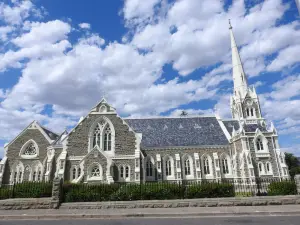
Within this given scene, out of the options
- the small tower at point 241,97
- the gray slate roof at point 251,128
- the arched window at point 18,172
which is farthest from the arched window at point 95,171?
the small tower at point 241,97

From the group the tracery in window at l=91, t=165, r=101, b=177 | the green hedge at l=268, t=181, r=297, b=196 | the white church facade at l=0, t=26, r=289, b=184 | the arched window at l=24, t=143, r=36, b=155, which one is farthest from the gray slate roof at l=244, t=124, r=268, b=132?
the arched window at l=24, t=143, r=36, b=155

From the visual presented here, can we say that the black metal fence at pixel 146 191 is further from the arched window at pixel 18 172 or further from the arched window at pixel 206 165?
the arched window at pixel 18 172

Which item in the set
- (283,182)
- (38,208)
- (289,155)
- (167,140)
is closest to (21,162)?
(38,208)

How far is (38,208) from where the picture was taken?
12.8m

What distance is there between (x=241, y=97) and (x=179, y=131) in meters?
17.8

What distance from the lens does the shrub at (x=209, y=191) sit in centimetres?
1445

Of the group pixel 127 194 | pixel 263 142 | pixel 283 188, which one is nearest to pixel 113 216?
pixel 127 194

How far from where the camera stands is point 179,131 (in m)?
34.1

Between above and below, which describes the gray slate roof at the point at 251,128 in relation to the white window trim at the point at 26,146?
above

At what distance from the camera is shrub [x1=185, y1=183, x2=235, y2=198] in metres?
14.4

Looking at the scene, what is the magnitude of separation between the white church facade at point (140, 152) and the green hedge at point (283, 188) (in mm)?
11007

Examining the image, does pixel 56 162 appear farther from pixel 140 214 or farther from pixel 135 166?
pixel 140 214

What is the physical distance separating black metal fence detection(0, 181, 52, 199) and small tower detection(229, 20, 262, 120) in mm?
35387

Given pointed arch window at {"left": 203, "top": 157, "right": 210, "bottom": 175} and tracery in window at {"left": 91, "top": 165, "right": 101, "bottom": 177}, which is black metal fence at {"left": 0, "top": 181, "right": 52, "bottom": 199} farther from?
pointed arch window at {"left": 203, "top": 157, "right": 210, "bottom": 175}
